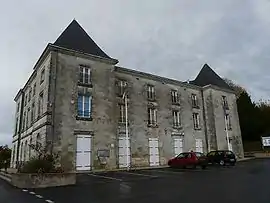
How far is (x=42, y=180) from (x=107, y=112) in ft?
38.6

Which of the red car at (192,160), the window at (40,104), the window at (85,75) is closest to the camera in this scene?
the red car at (192,160)

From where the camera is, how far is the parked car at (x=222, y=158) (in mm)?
24639

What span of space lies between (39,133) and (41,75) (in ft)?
19.3

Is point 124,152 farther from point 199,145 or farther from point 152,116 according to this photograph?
point 199,145

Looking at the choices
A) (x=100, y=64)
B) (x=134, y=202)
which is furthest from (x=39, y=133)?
(x=134, y=202)

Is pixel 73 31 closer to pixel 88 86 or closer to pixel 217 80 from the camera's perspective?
pixel 88 86

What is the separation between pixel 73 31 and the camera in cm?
2577

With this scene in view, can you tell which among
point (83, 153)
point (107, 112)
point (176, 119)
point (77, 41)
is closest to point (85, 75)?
point (77, 41)

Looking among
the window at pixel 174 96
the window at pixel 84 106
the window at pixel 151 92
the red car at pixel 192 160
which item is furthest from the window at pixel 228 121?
the window at pixel 84 106

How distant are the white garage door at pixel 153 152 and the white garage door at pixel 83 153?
7.30m

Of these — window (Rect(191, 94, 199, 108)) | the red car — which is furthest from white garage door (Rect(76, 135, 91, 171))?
window (Rect(191, 94, 199, 108))

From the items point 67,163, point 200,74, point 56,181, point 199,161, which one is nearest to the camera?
point 56,181

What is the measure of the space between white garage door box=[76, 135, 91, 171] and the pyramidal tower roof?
7975mm

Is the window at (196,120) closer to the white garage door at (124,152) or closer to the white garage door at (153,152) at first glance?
the white garage door at (153,152)
